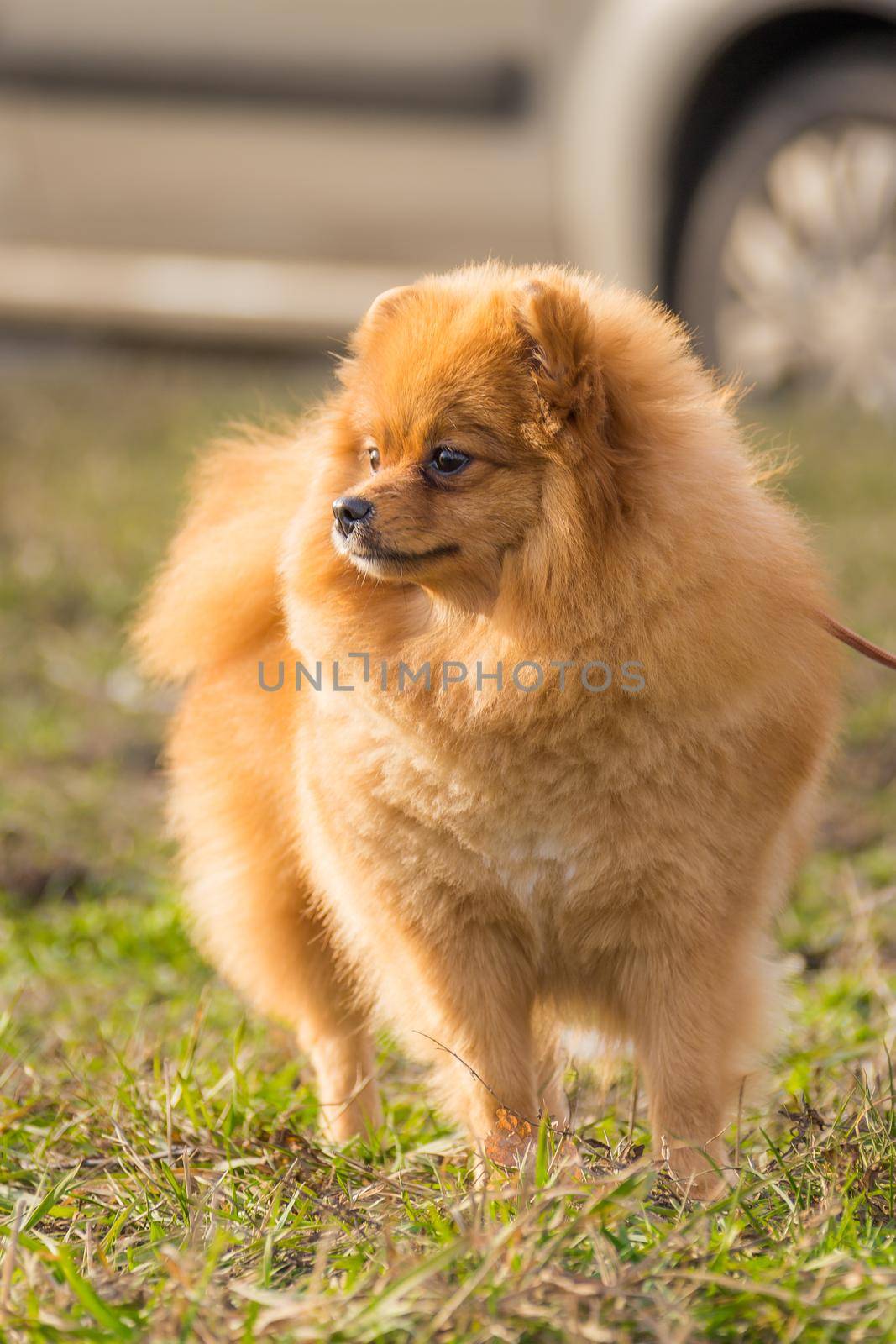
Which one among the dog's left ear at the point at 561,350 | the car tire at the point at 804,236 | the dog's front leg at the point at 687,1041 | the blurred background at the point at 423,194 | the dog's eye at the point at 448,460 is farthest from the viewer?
the car tire at the point at 804,236

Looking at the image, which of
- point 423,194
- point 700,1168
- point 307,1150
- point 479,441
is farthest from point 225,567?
point 423,194

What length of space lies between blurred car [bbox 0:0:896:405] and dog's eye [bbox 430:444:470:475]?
3.93 metres

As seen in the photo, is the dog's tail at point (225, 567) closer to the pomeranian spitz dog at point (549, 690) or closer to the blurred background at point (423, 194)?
the pomeranian spitz dog at point (549, 690)

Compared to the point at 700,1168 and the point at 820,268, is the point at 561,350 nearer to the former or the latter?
the point at 700,1168

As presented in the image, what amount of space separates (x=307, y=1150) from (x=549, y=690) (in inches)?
38.5

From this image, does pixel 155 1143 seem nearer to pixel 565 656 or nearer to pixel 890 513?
pixel 565 656

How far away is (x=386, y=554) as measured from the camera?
7.88 ft

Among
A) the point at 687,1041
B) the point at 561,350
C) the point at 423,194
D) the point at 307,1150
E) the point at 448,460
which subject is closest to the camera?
the point at 561,350

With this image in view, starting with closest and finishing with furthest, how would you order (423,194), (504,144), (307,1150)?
(307,1150)
(504,144)
(423,194)

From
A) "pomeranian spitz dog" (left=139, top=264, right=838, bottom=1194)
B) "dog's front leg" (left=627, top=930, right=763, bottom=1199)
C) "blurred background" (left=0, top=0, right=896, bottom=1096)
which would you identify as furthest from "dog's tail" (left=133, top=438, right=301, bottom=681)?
"blurred background" (left=0, top=0, right=896, bottom=1096)

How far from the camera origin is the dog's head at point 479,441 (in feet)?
7.72

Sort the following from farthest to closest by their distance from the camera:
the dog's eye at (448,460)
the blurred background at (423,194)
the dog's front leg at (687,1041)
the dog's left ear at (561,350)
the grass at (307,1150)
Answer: the blurred background at (423,194)
the dog's front leg at (687,1041)
the dog's eye at (448,460)
the dog's left ear at (561,350)
the grass at (307,1150)

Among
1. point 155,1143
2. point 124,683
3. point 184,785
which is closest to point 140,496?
point 124,683

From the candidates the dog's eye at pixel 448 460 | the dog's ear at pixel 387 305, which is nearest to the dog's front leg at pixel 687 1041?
the dog's eye at pixel 448 460
